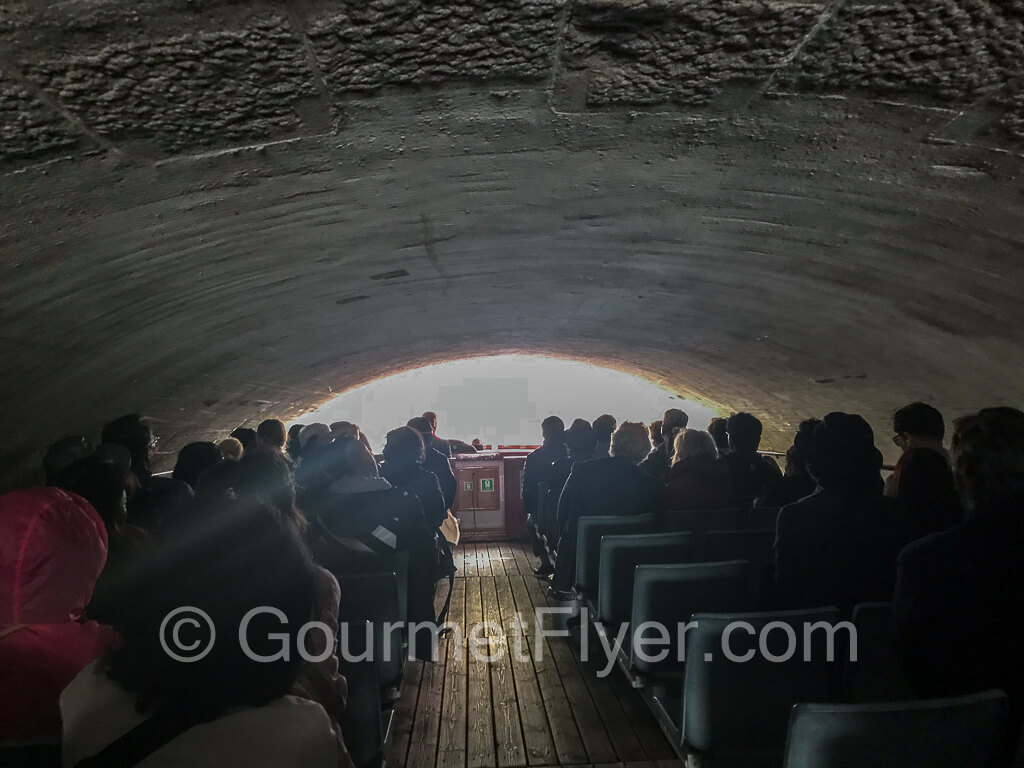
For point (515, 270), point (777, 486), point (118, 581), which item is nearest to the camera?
point (118, 581)

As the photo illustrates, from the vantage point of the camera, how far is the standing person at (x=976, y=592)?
1786 mm

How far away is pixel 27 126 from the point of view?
198 centimetres

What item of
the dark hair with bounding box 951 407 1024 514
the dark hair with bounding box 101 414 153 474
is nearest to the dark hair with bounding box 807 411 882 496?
the dark hair with bounding box 951 407 1024 514

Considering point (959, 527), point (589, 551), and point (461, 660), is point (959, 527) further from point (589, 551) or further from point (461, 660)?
point (461, 660)

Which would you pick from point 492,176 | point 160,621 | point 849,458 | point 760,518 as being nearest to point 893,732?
point 849,458

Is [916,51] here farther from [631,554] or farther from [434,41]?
[631,554]

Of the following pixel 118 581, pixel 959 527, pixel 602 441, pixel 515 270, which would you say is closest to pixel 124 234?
pixel 118 581

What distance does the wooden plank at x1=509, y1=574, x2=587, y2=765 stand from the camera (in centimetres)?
309

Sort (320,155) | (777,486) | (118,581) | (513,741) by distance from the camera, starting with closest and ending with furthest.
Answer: (118,581), (320,155), (513,741), (777,486)

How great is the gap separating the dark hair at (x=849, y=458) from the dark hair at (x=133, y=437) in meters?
3.41

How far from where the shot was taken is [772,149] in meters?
2.79

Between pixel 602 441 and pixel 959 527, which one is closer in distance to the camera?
pixel 959 527

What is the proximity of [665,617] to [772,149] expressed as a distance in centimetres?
195

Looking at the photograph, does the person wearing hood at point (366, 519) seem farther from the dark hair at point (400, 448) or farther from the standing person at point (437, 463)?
the standing person at point (437, 463)
